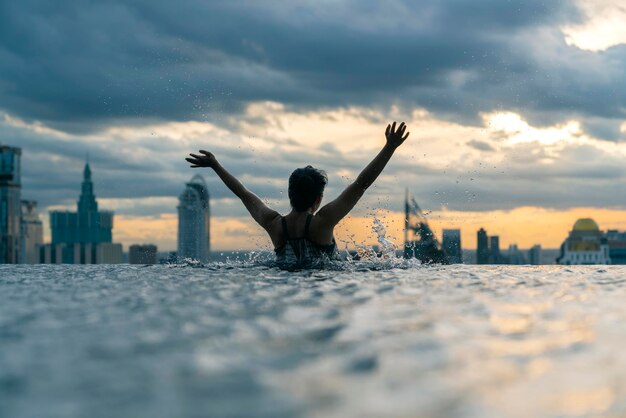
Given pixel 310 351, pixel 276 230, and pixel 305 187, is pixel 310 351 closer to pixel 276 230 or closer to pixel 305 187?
pixel 305 187

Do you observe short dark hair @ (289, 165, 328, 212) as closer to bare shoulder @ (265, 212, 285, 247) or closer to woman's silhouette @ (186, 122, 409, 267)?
woman's silhouette @ (186, 122, 409, 267)

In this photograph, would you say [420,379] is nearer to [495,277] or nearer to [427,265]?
[495,277]

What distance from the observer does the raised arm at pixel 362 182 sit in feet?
35.9

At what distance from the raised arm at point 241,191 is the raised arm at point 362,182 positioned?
3.73ft

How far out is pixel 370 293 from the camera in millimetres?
7801

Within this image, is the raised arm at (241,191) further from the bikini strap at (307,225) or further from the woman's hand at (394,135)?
the woman's hand at (394,135)

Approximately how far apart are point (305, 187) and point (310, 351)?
7064mm

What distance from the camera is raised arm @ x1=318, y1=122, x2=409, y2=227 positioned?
10953mm

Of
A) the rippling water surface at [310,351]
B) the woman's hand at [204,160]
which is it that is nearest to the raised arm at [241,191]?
the woman's hand at [204,160]

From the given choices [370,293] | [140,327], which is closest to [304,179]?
[370,293]

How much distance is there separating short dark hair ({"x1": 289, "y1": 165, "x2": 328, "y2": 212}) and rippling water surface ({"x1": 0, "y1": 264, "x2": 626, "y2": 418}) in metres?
3.07

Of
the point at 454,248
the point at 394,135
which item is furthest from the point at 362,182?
the point at 454,248

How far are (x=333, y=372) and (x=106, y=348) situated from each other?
156cm

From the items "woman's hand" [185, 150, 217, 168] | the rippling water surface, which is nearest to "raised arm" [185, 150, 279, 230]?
"woman's hand" [185, 150, 217, 168]
